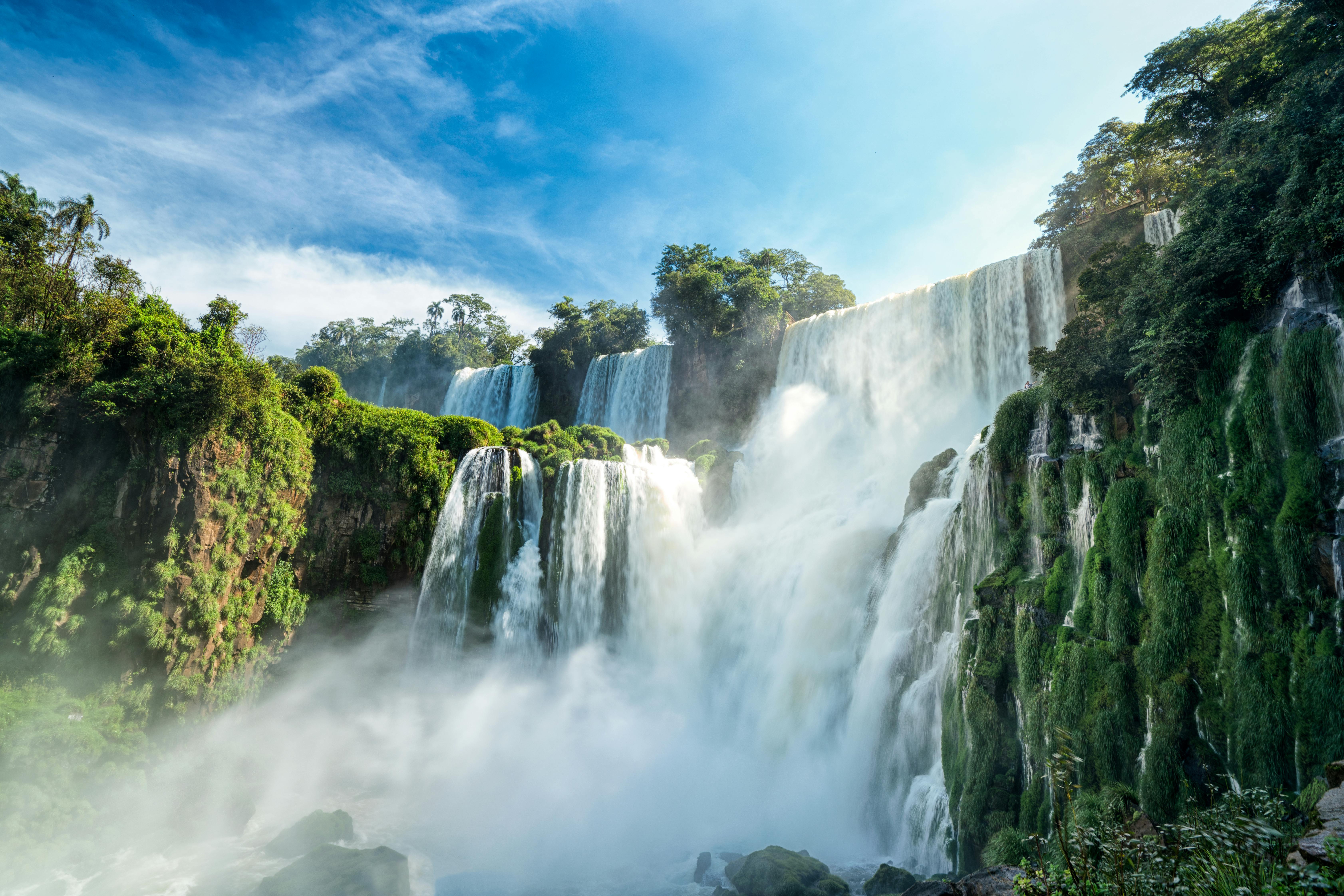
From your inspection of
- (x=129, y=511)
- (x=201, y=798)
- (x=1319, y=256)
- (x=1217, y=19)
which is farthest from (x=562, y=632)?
(x=1217, y=19)

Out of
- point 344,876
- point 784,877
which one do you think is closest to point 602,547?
point 344,876

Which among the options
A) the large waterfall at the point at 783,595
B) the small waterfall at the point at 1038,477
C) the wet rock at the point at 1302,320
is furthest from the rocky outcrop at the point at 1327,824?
the large waterfall at the point at 783,595

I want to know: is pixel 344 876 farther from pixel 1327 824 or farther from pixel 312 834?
pixel 1327 824

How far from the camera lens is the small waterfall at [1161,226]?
19672 mm

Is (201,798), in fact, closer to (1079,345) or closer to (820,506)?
(820,506)

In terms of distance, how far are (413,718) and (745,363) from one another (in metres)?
22.7

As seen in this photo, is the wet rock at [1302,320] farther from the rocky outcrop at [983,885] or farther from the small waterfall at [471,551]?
the small waterfall at [471,551]

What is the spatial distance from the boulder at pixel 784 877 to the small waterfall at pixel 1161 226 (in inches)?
802

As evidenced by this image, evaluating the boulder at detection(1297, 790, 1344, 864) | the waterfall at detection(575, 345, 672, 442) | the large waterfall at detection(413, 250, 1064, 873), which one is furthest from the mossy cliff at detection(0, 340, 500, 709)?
the boulder at detection(1297, 790, 1344, 864)

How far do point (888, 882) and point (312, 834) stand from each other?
12193 millimetres

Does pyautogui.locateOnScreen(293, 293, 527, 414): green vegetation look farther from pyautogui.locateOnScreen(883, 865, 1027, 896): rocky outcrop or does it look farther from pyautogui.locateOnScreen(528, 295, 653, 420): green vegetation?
pyautogui.locateOnScreen(883, 865, 1027, 896): rocky outcrop

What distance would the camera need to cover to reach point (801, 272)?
4119 cm

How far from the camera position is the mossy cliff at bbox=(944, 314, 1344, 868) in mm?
7008

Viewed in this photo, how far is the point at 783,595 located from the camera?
59.9 ft
